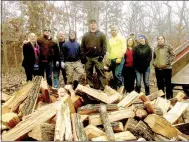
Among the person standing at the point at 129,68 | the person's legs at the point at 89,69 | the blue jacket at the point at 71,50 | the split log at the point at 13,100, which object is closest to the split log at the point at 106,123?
the split log at the point at 13,100

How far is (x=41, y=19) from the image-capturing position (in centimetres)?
1828

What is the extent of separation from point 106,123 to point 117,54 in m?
3.06

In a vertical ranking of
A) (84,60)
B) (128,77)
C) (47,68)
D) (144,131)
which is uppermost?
(84,60)

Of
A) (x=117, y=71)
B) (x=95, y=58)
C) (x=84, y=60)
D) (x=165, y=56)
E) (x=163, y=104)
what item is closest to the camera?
(x=163, y=104)

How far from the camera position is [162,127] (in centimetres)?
391

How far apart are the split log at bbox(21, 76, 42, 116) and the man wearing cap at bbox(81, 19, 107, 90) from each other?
169 cm

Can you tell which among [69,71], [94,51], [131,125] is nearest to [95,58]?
[94,51]

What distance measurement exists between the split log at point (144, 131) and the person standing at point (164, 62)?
9.77 ft

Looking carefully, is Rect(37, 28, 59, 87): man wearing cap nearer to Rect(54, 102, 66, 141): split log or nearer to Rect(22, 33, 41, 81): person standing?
Rect(22, 33, 41, 81): person standing

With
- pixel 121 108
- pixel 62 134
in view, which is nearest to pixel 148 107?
pixel 121 108

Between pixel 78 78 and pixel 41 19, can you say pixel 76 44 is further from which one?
pixel 41 19

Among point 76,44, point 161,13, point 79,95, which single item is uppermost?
point 161,13

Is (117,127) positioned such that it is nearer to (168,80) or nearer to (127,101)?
(127,101)

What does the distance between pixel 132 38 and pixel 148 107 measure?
2860 millimetres
